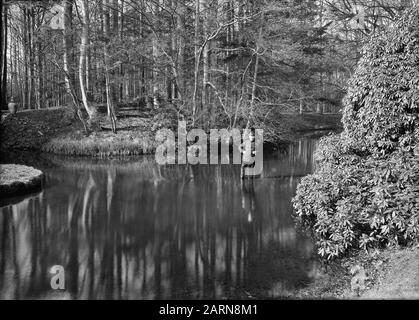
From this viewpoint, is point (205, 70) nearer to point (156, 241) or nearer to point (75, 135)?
point (75, 135)

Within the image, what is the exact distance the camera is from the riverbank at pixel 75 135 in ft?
75.7

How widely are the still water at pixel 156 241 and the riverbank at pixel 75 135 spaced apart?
23.2ft

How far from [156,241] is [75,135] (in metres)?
16.9

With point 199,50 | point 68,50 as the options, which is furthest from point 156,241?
point 68,50

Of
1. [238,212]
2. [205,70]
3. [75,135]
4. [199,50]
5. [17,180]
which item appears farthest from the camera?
[205,70]

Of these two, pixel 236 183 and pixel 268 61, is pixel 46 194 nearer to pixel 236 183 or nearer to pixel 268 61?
pixel 236 183

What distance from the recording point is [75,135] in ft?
78.9

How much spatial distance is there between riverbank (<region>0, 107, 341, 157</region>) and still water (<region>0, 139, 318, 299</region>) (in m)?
7.07

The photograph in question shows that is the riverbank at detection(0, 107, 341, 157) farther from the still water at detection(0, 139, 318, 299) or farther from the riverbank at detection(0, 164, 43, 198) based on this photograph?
the riverbank at detection(0, 164, 43, 198)

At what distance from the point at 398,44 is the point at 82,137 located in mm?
18933

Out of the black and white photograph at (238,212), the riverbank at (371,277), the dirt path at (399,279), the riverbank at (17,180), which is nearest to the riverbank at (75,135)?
the black and white photograph at (238,212)

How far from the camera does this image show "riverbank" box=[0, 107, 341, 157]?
23.1 m

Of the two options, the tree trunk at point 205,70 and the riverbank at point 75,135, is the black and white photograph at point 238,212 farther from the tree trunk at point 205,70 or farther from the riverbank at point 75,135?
the tree trunk at point 205,70

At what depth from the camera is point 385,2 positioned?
18.5 metres
